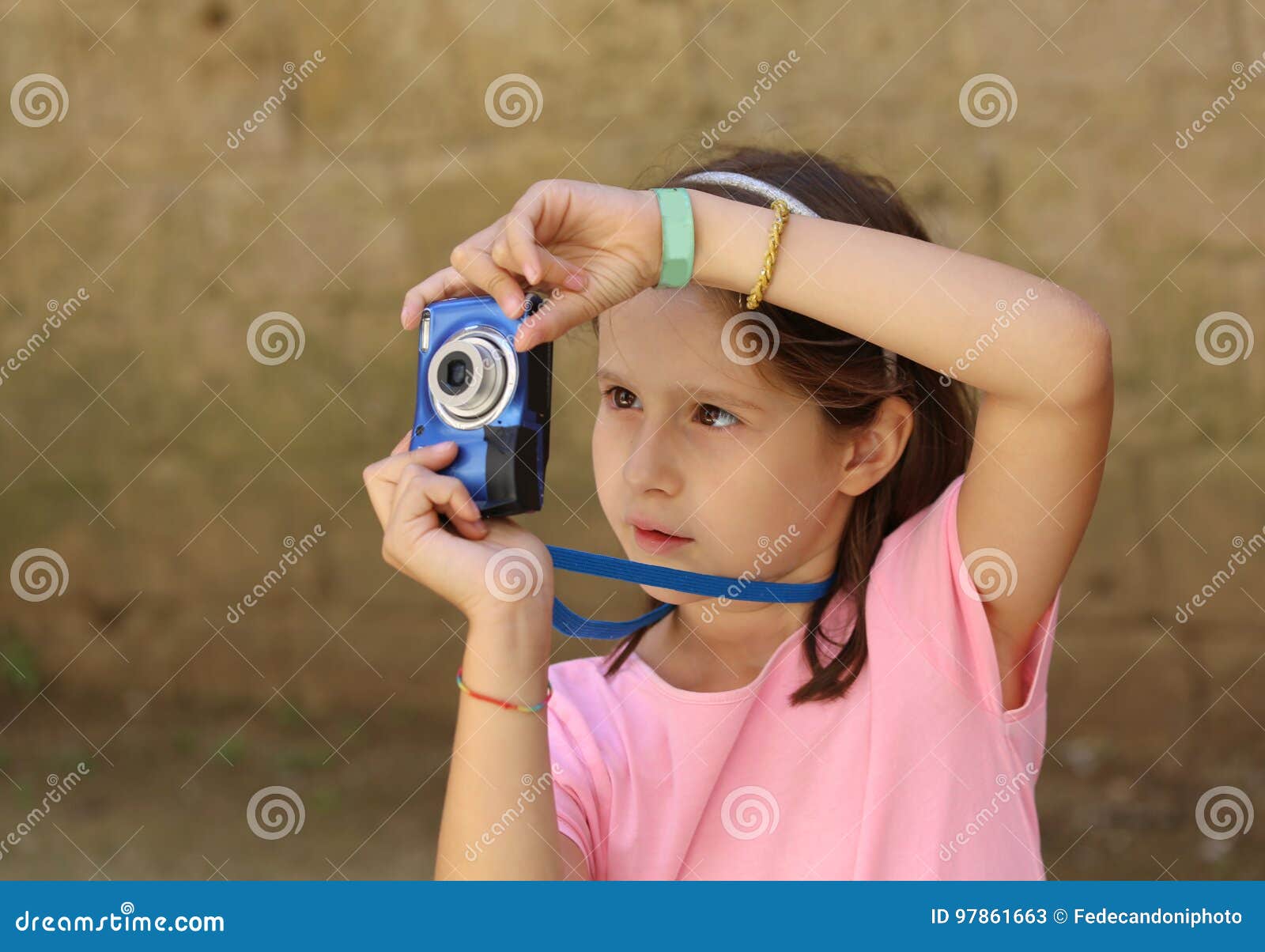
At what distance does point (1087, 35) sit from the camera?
9.73ft

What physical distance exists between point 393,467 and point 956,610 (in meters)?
0.62

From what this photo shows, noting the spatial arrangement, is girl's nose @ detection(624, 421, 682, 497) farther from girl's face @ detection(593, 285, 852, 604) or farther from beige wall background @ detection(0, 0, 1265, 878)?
beige wall background @ detection(0, 0, 1265, 878)

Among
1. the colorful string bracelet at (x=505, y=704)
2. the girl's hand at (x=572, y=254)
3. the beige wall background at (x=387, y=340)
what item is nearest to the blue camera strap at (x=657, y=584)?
the colorful string bracelet at (x=505, y=704)

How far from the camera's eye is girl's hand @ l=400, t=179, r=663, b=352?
1.28 metres

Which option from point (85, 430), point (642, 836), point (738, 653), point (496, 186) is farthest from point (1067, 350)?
point (85, 430)

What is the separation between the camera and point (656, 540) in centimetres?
153

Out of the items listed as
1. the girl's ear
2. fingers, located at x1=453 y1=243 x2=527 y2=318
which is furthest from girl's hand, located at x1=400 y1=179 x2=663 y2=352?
the girl's ear

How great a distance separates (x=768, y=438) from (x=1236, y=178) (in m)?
1.91

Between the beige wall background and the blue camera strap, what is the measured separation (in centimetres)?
138

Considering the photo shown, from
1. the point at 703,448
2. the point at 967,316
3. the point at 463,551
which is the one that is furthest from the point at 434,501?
the point at 967,316

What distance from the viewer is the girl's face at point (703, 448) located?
1497mm

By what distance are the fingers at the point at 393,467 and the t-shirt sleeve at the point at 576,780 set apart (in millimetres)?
340

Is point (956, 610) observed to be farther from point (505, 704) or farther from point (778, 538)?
point (505, 704)

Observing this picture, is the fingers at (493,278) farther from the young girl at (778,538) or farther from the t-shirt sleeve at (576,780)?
the t-shirt sleeve at (576,780)
